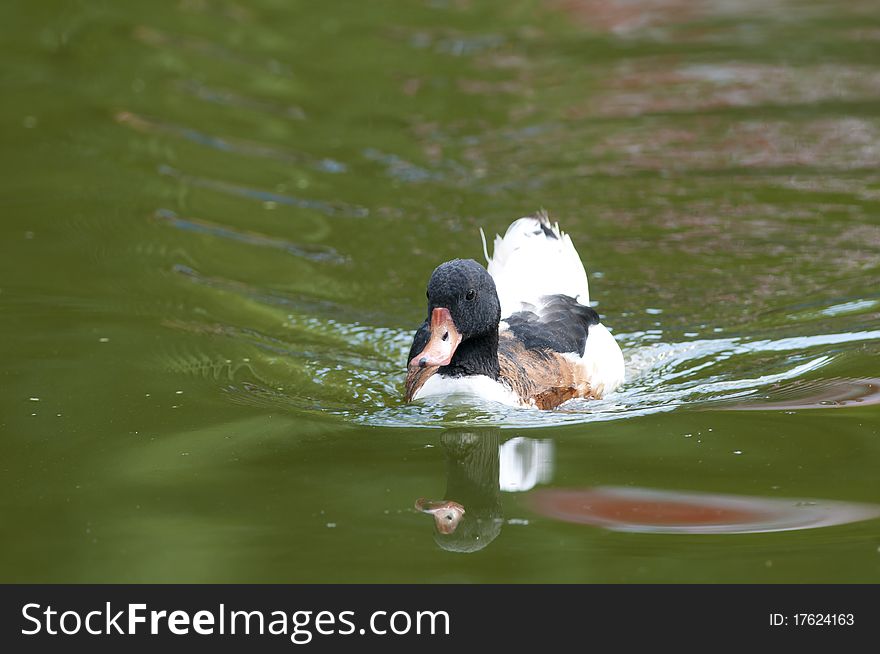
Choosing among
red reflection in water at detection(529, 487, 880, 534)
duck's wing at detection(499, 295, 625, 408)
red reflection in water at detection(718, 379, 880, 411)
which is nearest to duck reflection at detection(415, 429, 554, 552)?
red reflection in water at detection(529, 487, 880, 534)

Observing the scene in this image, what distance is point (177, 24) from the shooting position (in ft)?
58.9

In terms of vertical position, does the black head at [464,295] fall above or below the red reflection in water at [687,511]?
above

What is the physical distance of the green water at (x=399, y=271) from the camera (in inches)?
251

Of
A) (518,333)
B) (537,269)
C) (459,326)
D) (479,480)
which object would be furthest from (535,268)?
(479,480)

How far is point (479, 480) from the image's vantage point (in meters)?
7.13

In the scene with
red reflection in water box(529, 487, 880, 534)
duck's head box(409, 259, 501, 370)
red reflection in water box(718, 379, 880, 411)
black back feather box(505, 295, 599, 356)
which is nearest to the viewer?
red reflection in water box(529, 487, 880, 534)

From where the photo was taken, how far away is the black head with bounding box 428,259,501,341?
777cm

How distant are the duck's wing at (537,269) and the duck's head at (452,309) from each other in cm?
173

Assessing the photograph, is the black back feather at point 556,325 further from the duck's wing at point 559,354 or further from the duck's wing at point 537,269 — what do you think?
the duck's wing at point 537,269

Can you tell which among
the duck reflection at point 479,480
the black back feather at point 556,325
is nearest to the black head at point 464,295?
the duck reflection at point 479,480

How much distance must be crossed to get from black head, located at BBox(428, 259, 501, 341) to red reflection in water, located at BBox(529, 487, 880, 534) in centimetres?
145

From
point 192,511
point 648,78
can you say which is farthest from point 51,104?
point 192,511

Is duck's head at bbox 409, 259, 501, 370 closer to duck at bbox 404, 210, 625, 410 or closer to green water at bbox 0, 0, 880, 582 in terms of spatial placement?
duck at bbox 404, 210, 625, 410

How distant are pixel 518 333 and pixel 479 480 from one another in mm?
1987
